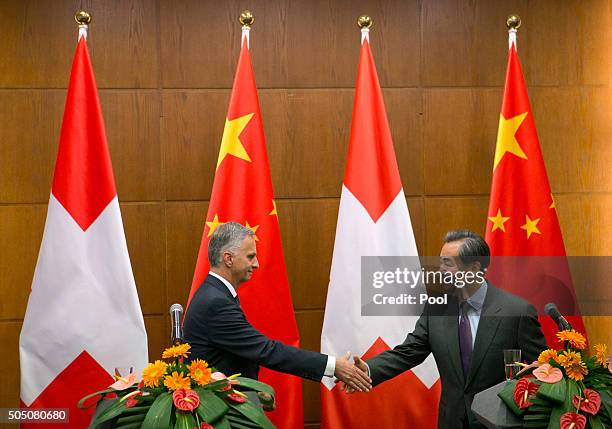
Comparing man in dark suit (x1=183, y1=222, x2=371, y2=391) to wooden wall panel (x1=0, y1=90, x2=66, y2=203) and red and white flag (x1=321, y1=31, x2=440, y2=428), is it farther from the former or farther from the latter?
wooden wall panel (x1=0, y1=90, x2=66, y2=203)

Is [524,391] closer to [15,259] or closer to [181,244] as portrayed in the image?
[181,244]

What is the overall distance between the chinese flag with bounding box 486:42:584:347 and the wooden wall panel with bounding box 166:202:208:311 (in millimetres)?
1740

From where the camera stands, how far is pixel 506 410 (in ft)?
7.52

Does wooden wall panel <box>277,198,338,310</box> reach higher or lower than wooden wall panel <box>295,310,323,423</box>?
higher

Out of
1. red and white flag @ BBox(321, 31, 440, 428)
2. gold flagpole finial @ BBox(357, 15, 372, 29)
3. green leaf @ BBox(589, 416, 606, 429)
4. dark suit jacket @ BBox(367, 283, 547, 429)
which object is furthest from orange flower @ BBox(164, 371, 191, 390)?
gold flagpole finial @ BBox(357, 15, 372, 29)

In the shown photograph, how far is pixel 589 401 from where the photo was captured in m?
2.24

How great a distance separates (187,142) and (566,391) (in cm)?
292

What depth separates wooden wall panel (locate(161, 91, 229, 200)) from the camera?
458 centimetres

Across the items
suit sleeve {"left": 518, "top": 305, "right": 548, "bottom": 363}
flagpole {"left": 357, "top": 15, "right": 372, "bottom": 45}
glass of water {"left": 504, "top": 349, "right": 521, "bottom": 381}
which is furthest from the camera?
flagpole {"left": 357, "top": 15, "right": 372, "bottom": 45}

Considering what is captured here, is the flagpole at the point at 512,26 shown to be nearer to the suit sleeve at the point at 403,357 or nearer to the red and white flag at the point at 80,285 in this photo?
the suit sleeve at the point at 403,357

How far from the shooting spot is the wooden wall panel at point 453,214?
186 inches

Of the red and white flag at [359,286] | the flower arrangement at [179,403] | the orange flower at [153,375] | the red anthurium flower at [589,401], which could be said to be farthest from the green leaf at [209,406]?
the red and white flag at [359,286]

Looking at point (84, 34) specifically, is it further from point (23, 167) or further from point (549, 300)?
point (549, 300)

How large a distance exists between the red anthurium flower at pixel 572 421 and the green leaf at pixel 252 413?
844 mm
